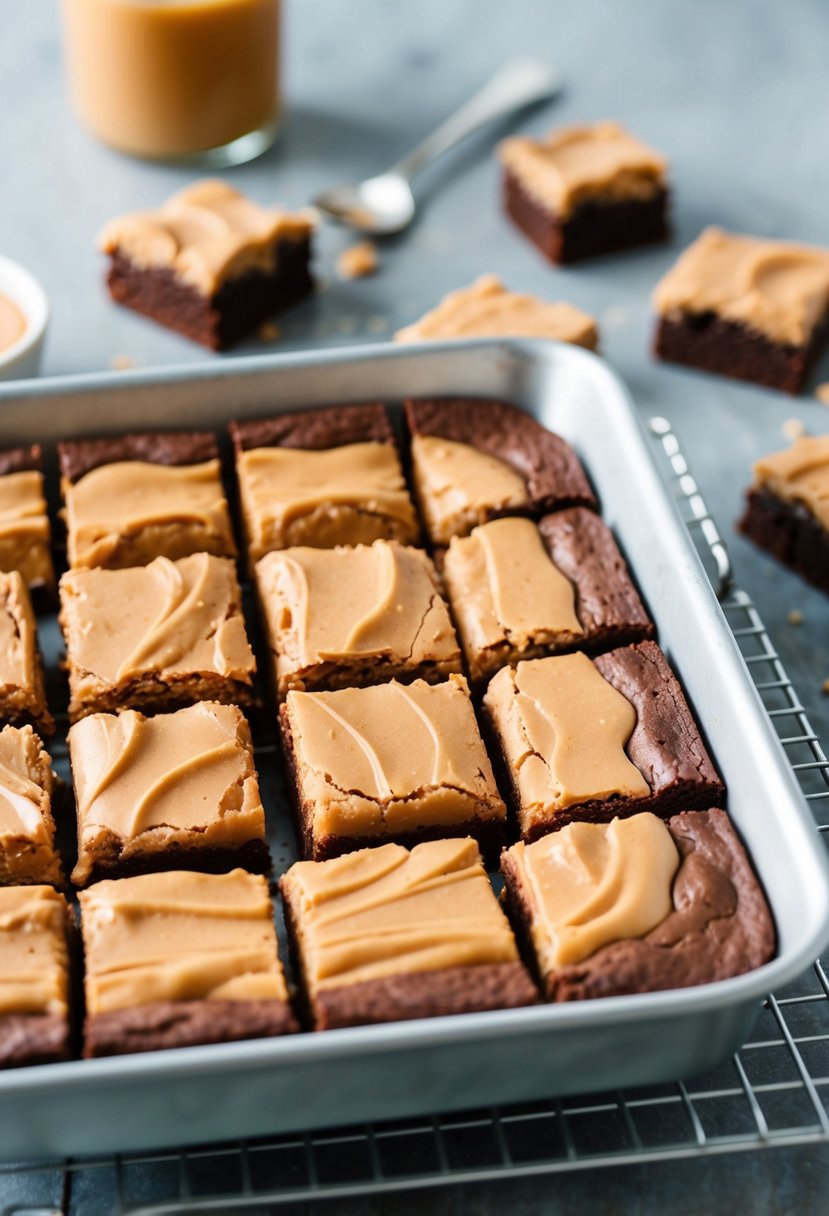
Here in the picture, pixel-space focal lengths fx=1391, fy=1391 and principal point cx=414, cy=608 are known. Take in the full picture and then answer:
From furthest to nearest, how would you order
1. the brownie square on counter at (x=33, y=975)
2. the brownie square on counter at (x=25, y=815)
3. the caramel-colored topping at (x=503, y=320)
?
the caramel-colored topping at (x=503, y=320) < the brownie square on counter at (x=25, y=815) < the brownie square on counter at (x=33, y=975)

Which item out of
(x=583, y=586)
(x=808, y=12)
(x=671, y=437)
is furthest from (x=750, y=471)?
(x=808, y=12)

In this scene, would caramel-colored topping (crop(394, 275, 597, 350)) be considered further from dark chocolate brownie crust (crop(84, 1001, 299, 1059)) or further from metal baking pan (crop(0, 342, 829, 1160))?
dark chocolate brownie crust (crop(84, 1001, 299, 1059))

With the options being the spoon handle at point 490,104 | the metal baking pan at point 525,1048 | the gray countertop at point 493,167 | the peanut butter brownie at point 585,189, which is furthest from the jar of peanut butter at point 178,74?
the metal baking pan at point 525,1048

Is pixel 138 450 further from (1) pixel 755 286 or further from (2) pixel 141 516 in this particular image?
(1) pixel 755 286

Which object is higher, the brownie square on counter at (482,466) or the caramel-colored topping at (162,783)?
the brownie square on counter at (482,466)

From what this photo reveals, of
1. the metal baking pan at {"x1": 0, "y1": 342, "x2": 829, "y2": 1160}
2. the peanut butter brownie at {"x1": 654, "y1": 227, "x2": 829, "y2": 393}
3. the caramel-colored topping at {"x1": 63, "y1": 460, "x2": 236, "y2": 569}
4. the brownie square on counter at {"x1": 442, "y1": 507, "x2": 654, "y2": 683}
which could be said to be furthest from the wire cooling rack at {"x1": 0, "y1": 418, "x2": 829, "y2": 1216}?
the peanut butter brownie at {"x1": 654, "y1": 227, "x2": 829, "y2": 393}

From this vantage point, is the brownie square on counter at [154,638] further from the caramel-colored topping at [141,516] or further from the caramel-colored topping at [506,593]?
the caramel-colored topping at [506,593]

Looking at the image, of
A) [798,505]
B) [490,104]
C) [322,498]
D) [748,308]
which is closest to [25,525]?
[322,498]
